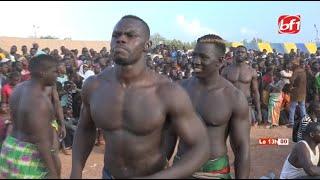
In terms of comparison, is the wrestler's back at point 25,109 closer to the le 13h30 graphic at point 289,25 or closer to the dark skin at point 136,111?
the dark skin at point 136,111

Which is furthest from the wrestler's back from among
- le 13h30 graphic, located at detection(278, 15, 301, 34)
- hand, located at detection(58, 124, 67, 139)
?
le 13h30 graphic, located at detection(278, 15, 301, 34)

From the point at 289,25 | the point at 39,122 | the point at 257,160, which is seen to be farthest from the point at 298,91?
the point at 39,122

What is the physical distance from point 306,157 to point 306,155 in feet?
0.07

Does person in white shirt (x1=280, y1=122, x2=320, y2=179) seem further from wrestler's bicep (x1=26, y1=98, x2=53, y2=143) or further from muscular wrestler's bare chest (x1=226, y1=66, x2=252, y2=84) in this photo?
muscular wrestler's bare chest (x1=226, y1=66, x2=252, y2=84)

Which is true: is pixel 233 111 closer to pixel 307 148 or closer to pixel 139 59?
pixel 139 59

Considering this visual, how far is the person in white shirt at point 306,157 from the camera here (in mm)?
5516

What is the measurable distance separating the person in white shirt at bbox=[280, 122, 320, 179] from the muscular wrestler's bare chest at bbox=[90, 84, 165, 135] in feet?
10.2

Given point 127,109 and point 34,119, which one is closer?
point 127,109

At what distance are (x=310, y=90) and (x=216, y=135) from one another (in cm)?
962

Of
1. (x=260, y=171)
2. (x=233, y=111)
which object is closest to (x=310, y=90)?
(x=260, y=171)

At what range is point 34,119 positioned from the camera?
14.3 ft

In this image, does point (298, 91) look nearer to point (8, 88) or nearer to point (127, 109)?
point (8, 88)

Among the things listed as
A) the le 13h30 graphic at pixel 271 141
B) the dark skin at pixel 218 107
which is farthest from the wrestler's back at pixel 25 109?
the le 13h30 graphic at pixel 271 141

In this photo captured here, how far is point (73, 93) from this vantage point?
9.72 metres
